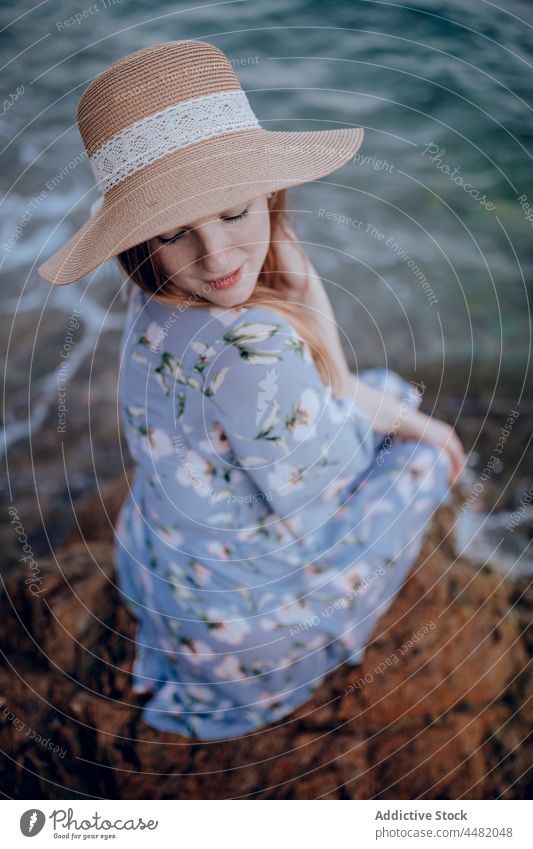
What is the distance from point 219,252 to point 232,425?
0.18 metres

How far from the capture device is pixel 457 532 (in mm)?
1132

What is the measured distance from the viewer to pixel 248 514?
84cm

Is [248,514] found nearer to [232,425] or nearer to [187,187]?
[232,425]

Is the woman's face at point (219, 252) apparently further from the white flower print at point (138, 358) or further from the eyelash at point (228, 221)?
the white flower print at point (138, 358)

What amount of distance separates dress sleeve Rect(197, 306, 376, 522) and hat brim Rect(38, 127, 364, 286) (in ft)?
0.40

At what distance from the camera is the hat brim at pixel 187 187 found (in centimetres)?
64

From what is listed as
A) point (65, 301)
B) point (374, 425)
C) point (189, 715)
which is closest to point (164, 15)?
A: point (65, 301)

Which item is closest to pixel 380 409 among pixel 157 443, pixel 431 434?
pixel 431 434

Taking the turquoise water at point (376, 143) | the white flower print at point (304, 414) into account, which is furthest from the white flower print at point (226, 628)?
the turquoise water at point (376, 143)

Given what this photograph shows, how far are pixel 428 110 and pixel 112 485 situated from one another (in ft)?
3.39

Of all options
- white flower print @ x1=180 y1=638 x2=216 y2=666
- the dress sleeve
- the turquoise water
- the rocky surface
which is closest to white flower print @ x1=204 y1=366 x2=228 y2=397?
the dress sleeve

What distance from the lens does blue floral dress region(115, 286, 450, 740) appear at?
2.40 feet

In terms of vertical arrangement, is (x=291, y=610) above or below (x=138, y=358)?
below
